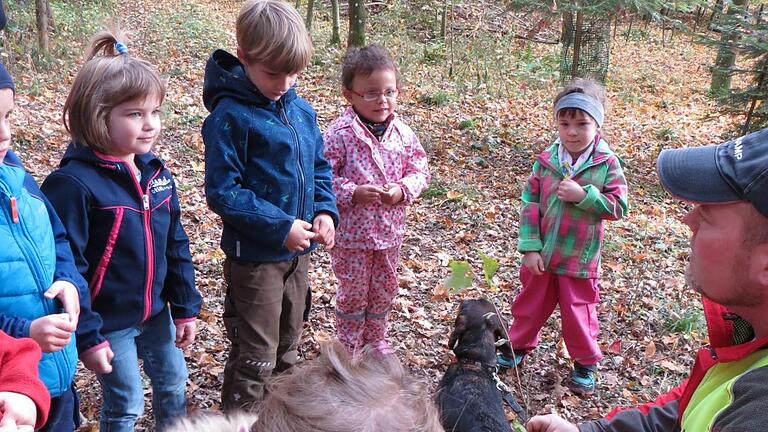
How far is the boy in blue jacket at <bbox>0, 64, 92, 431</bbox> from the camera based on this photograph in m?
2.11

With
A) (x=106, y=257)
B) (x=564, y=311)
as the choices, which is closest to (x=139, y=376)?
(x=106, y=257)

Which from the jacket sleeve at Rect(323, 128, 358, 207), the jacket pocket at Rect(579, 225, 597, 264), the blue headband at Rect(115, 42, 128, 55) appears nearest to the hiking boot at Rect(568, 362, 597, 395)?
the jacket pocket at Rect(579, 225, 597, 264)

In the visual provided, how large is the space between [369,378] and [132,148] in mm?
1769

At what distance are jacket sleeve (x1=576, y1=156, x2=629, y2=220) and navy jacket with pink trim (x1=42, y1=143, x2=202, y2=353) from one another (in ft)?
8.26

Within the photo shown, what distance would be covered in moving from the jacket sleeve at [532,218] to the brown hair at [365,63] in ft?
3.87

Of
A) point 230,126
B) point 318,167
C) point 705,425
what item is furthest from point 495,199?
point 705,425

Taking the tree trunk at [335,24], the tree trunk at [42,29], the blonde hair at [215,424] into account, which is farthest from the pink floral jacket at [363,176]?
the tree trunk at [335,24]

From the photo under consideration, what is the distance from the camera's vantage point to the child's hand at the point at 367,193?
3.73 metres

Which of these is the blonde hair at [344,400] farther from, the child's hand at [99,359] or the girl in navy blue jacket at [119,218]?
the girl in navy blue jacket at [119,218]

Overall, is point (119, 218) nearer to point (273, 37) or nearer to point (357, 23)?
point (273, 37)

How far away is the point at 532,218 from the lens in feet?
13.3

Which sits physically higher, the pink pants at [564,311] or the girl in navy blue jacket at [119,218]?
the girl in navy blue jacket at [119,218]

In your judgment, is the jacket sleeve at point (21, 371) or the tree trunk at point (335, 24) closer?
the jacket sleeve at point (21, 371)

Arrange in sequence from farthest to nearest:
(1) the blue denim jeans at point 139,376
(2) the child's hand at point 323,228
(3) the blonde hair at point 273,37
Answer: (2) the child's hand at point 323,228 → (3) the blonde hair at point 273,37 → (1) the blue denim jeans at point 139,376
